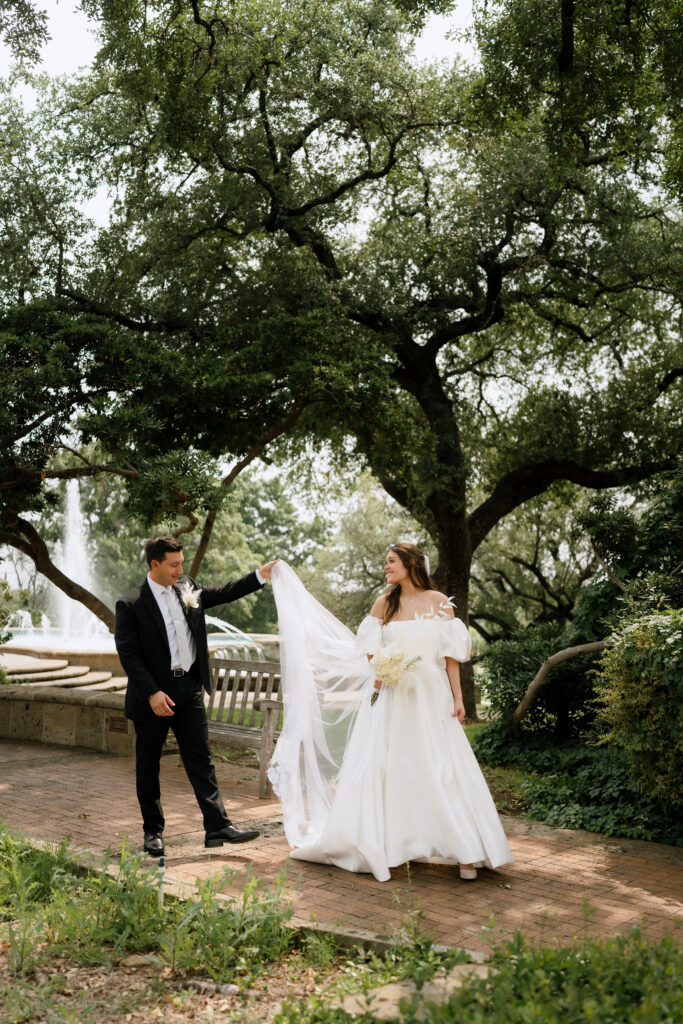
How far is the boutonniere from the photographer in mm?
6414

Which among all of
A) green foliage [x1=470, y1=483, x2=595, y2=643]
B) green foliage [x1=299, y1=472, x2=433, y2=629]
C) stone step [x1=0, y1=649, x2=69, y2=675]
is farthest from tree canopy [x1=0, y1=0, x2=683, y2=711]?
green foliage [x1=299, y1=472, x2=433, y2=629]

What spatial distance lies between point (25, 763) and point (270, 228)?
8.13 meters

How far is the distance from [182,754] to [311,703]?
0.97 metres

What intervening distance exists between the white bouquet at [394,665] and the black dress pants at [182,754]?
1.29m

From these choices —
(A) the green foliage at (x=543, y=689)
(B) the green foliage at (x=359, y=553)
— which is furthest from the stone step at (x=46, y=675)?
(B) the green foliage at (x=359, y=553)

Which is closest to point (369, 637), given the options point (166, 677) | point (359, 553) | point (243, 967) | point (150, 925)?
point (166, 677)

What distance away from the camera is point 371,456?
46.2ft

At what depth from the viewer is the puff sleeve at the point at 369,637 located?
253 inches

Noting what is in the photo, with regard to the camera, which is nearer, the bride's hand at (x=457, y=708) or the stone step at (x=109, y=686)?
the bride's hand at (x=457, y=708)

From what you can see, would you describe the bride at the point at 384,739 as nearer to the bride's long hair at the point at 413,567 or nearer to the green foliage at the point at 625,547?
the bride's long hair at the point at 413,567

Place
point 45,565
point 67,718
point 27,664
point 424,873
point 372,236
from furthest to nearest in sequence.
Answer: point 372,236
point 27,664
point 45,565
point 67,718
point 424,873

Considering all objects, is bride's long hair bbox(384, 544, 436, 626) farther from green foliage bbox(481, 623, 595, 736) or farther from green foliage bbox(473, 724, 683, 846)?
green foliage bbox(481, 623, 595, 736)

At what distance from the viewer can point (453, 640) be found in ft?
20.5

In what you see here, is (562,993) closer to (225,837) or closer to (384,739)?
(384,739)
